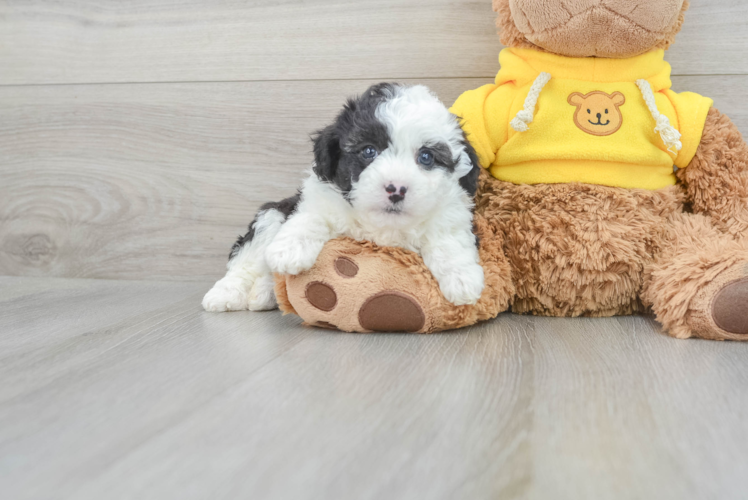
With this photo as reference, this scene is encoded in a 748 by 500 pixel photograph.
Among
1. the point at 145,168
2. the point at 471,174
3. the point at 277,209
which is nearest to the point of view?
the point at 471,174

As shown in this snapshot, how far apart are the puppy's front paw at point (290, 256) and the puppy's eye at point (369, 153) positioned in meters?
0.18

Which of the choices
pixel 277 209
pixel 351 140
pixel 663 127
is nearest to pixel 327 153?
pixel 351 140

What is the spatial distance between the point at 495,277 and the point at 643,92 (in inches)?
17.6

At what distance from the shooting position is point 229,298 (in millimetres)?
1249

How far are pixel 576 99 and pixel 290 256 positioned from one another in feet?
2.02

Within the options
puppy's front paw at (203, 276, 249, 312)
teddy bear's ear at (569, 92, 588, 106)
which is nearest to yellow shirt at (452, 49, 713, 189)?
teddy bear's ear at (569, 92, 588, 106)

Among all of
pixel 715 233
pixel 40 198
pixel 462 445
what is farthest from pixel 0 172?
pixel 715 233

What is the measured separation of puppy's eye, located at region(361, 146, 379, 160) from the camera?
0.98 metres

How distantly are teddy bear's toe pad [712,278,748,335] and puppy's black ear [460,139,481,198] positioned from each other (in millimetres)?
428

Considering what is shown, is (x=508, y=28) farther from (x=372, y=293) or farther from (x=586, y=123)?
(x=372, y=293)

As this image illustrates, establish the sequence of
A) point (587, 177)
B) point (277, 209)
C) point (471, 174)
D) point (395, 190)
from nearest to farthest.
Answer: point (395, 190) → point (471, 174) → point (587, 177) → point (277, 209)

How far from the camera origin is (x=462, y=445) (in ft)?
1.95

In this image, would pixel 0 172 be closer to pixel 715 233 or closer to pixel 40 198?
pixel 40 198

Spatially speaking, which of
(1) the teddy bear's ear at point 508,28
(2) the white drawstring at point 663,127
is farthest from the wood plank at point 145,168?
(2) the white drawstring at point 663,127
